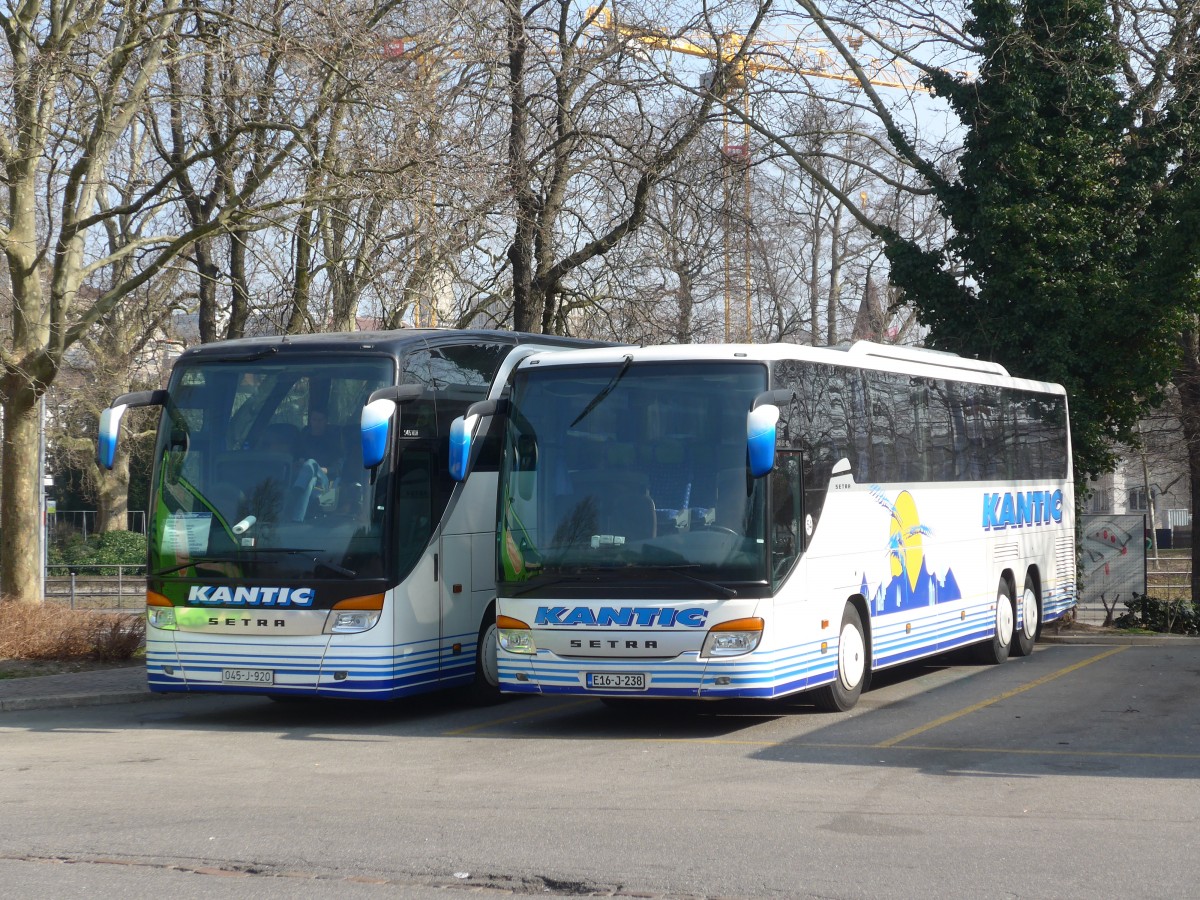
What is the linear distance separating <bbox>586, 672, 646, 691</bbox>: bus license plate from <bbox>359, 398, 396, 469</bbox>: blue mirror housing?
246 centimetres

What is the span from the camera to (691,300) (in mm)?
27516

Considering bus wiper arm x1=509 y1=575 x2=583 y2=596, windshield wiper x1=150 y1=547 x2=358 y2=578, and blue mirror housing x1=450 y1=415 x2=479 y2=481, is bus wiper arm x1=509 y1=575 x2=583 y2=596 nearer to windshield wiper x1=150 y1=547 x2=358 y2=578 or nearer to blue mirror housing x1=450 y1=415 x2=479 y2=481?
blue mirror housing x1=450 y1=415 x2=479 y2=481

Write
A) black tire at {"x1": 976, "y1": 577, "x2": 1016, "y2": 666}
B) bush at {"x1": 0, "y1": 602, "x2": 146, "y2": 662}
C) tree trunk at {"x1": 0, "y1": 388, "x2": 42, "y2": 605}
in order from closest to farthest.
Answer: bush at {"x1": 0, "y1": 602, "x2": 146, "y2": 662}
black tire at {"x1": 976, "y1": 577, "x2": 1016, "y2": 666}
tree trunk at {"x1": 0, "y1": 388, "x2": 42, "y2": 605}

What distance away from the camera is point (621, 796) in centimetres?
925

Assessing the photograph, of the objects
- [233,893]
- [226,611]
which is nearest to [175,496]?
[226,611]

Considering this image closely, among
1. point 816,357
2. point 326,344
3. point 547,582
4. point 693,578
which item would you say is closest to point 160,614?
point 326,344

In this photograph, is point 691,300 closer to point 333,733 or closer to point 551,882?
point 333,733

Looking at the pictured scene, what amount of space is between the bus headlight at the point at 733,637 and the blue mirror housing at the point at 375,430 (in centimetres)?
296

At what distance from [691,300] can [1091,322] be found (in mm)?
7721

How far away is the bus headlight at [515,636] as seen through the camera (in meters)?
12.2

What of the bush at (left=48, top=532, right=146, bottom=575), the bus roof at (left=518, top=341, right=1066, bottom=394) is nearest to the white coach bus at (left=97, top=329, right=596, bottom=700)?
the bus roof at (left=518, top=341, right=1066, bottom=394)

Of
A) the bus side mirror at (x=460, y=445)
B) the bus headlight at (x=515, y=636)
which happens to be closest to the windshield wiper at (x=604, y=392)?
the bus side mirror at (x=460, y=445)

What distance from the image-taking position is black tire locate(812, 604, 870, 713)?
13070mm

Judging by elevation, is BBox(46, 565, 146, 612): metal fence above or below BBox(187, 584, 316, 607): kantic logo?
below
